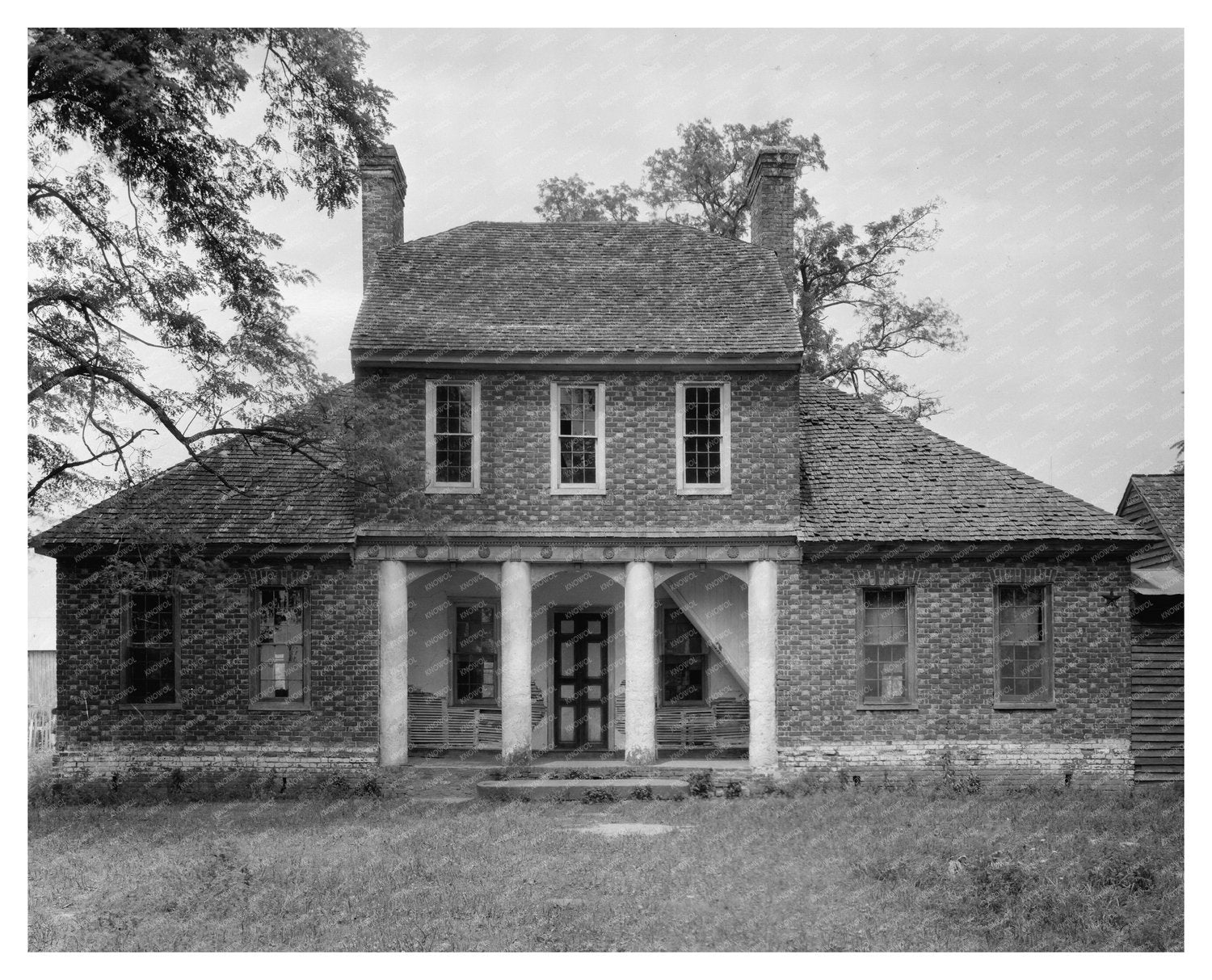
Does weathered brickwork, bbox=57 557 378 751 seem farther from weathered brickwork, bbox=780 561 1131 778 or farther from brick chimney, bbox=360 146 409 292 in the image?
weathered brickwork, bbox=780 561 1131 778

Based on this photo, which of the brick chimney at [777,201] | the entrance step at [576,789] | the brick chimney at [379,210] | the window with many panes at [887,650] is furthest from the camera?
the brick chimney at [777,201]

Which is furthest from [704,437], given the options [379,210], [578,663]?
[379,210]

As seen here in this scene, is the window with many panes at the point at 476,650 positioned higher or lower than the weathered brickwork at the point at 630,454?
lower

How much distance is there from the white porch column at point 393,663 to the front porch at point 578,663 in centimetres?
2

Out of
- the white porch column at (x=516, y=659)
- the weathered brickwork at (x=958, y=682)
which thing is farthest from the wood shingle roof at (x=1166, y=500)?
the white porch column at (x=516, y=659)

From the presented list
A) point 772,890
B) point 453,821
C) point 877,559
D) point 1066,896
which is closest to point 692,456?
point 877,559

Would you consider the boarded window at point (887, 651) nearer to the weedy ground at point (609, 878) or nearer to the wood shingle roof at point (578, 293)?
the weedy ground at point (609, 878)

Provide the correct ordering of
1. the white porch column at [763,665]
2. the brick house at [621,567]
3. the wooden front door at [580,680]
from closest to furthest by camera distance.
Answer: the brick house at [621,567]
the white porch column at [763,665]
the wooden front door at [580,680]

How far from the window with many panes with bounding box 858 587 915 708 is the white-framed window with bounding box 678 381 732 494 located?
2.94 meters

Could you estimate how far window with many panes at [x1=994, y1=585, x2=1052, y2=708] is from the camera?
1795 cm

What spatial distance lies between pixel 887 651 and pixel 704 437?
13.9 feet

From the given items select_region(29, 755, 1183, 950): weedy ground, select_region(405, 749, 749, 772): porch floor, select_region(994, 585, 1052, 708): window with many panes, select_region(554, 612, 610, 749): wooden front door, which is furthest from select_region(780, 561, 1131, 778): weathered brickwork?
select_region(554, 612, 610, 749): wooden front door

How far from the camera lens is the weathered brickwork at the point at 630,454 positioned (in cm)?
1788

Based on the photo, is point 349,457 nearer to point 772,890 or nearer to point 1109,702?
point 772,890
